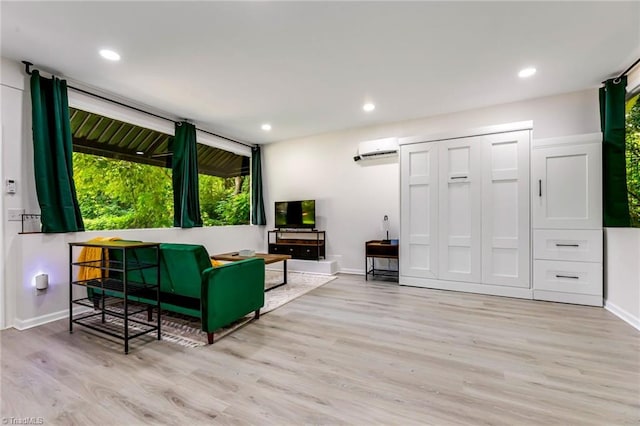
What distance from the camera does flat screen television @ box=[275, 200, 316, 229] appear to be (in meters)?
5.59

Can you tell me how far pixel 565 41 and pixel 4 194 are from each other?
5.55 meters

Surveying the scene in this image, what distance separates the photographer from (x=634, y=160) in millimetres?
3031

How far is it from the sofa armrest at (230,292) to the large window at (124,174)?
2.29 m

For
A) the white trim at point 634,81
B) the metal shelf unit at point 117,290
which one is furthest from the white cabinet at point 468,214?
the metal shelf unit at point 117,290

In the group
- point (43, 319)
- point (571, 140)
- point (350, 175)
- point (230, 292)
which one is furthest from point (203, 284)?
point (571, 140)

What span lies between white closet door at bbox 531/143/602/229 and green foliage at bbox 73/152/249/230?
519 cm

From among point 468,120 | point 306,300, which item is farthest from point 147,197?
point 468,120

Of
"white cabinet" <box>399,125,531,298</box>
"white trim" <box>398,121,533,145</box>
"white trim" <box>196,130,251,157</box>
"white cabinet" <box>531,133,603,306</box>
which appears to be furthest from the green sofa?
"white cabinet" <box>531,133,603,306</box>

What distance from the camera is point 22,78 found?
2918 mm

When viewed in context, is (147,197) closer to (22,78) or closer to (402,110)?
(22,78)

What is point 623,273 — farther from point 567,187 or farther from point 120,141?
point 120,141

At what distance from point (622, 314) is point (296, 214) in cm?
468

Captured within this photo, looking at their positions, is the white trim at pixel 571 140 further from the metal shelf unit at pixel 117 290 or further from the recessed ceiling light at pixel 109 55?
the recessed ceiling light at pixel 109 55

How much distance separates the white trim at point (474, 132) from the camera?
3629 mm
